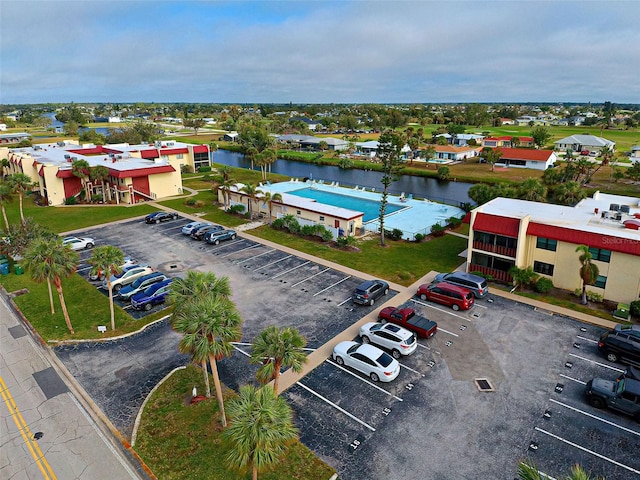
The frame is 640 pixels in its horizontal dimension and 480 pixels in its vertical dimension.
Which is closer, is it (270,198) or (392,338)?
(392,338)

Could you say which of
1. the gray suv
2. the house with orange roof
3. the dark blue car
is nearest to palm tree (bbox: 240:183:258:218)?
the dark blue car

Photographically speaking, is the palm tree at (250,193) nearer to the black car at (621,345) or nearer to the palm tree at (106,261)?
the palm tree at (106,261)

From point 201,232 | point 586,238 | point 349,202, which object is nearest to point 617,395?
point 586,238

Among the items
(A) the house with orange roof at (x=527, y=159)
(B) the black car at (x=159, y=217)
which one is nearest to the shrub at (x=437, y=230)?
(B) the black car at (x=159, y=217)

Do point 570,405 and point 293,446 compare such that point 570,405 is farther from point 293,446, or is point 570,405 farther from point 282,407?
point 282,407

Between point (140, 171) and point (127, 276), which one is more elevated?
point (140, 171)

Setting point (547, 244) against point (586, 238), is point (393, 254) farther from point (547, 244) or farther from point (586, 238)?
point (586, 238)
